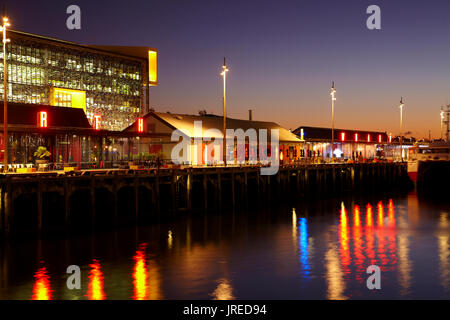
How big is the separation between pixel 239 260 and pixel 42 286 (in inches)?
439

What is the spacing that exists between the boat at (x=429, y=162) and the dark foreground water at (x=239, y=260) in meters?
39.0

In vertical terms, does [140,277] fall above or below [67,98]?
below

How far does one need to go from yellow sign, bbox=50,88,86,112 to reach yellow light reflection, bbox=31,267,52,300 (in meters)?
88.2

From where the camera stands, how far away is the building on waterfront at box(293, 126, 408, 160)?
103 metres

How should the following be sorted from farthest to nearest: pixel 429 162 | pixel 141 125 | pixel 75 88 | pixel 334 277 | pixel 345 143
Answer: pixel 75 88 < pixel 345 143 < pixel 429 162 < pixel 141 125 < pixel 334 277

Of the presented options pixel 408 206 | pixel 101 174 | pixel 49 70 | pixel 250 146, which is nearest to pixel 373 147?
pixel 250 146

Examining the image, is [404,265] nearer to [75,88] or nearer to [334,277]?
[334,277]

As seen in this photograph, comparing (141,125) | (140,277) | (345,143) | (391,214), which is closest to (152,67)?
(345,143)

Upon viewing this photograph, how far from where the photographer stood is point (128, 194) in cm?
4734

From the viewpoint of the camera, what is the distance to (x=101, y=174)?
42812 millimetres

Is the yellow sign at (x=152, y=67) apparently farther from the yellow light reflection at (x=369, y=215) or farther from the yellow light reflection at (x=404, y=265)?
the yellow light reflection at (x=404, y=265)

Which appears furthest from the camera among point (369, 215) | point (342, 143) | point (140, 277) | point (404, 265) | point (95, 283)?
point (342, 143)
